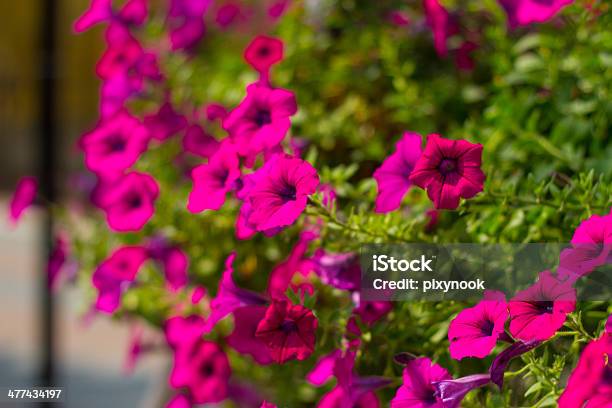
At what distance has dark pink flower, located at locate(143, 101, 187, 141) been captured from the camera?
112cm

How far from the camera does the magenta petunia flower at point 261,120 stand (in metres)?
0.72

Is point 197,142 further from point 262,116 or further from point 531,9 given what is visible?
point 531,9

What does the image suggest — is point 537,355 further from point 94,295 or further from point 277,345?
point 94,295

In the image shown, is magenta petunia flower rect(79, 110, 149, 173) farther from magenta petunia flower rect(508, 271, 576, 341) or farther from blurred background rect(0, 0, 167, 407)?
magenta petunia flower rect(508, 271, 576, 341)

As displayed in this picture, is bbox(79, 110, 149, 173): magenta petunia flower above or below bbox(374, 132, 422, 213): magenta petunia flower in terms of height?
below

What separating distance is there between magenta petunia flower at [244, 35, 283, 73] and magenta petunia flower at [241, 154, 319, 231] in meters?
0.31

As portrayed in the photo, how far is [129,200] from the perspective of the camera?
1.01 metres

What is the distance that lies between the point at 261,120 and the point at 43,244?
3.72 feet

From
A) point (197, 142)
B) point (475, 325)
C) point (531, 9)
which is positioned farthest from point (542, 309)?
point (197, 142)

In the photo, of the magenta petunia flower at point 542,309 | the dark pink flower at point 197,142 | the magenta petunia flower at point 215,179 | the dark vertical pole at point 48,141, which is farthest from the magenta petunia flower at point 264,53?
the dark vertical pole at point 48,141

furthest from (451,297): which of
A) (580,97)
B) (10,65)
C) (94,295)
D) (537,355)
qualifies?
(10,65)

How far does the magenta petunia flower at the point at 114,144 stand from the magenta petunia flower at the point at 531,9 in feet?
1.56

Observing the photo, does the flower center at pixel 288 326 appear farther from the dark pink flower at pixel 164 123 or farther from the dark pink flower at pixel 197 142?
the dark pink flower at pixel 164 123

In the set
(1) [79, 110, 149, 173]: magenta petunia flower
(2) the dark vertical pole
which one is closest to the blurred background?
(2) the dark vertical pole
